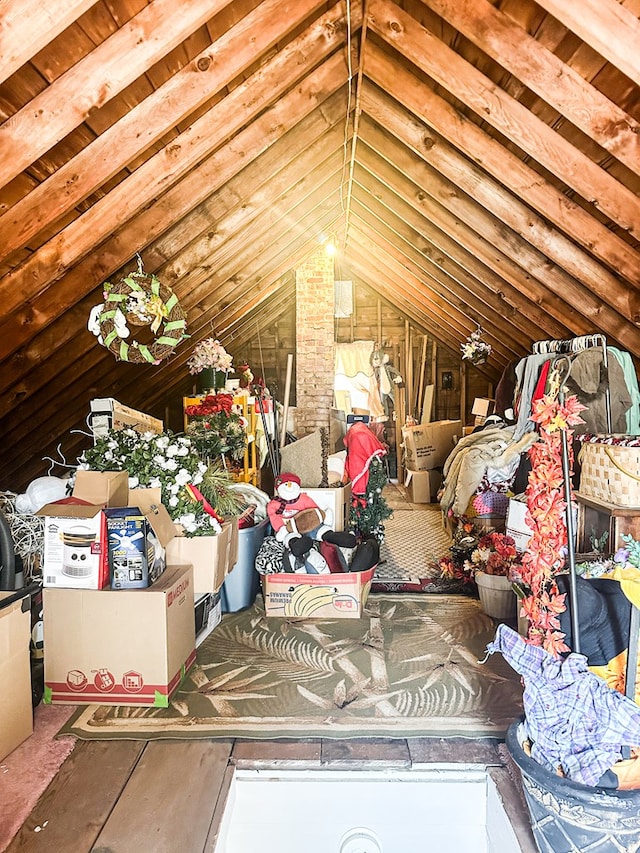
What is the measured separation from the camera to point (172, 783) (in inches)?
76.5

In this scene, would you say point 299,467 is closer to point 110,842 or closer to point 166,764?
point 166,764

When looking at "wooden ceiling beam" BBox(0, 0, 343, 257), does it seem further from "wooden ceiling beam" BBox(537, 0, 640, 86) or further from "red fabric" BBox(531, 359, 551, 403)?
"red fabric" BBox(531, 359, 551, 403)

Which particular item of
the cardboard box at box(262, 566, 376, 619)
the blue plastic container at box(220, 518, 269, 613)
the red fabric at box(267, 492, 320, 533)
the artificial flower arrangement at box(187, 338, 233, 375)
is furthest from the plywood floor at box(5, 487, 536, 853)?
the artificial flower arrangement at box(187, 338, 233, 375)

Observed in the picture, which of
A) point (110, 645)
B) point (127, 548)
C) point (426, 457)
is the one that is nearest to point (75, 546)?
point (127, 548)

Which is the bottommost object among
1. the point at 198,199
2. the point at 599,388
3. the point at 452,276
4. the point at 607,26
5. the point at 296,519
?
the point at 296,519

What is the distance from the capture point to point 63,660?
2400 mm

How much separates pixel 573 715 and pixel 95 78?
256 cm

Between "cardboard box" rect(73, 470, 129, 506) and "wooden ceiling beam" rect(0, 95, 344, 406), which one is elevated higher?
"wooden ceiling beam" rect(0, 95, 344, 406)

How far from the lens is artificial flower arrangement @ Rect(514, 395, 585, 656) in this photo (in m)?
1.65

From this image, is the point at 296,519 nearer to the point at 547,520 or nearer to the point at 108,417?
the point at 108,417

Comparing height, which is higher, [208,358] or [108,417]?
[208,358]

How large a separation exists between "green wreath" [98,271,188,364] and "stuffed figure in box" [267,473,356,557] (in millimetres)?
1124

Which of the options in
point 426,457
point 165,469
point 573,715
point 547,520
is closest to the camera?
point 573,715

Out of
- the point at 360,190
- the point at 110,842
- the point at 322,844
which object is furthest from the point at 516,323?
the point at 110,842
